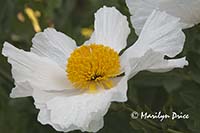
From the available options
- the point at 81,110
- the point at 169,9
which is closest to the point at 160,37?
the point at 169,9

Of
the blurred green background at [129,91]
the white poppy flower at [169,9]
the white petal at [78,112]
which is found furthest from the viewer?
the blurred green background at [129,91]

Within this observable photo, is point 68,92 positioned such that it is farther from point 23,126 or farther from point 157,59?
point 23,126

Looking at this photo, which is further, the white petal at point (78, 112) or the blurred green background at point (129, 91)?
the blurred green background at point (129, 91)

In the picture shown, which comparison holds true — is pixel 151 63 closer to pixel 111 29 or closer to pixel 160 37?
pixel 160 37

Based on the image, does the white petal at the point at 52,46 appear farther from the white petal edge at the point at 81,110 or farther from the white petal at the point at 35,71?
the white petal edge at the point at 81,110

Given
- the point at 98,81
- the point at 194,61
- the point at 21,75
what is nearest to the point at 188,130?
the point at 194,61

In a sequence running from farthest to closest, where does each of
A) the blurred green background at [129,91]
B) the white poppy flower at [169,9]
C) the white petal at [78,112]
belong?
1. the blurred green background at [129,91]
2. the white poppy flower at [169,9]
3. the white petal at [78,112]

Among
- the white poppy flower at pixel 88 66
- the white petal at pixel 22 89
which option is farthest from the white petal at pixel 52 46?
the white petal at pixel 22 89

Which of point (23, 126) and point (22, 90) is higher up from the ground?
point (22, 90)
